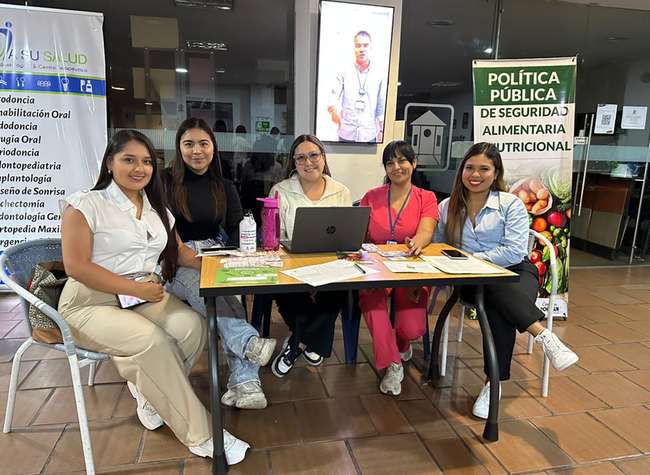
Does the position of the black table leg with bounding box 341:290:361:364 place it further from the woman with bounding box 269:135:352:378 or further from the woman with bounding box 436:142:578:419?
the woman with bounding box 436:142:578:419

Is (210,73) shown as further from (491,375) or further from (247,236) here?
(491,375)

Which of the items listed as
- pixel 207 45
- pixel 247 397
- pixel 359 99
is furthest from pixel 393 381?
pixel 207 45

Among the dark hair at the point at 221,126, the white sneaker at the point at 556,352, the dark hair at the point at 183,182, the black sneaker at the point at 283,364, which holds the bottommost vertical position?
the black sneaker at the point at 283,364

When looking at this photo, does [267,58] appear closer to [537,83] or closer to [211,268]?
[537,83]

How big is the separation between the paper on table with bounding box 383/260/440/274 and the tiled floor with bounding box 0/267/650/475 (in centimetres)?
70

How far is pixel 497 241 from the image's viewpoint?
6.86 feet

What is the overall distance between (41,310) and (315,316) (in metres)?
1.09

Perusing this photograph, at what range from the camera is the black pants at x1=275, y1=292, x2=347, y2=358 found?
6.74 feet

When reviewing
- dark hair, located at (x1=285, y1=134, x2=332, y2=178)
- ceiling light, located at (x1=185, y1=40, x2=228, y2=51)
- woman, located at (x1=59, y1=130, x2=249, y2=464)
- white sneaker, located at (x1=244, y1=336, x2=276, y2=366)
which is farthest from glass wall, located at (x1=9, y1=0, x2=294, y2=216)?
white sneaker, located at (x1=244, y1=336, x2=276, y2=366)

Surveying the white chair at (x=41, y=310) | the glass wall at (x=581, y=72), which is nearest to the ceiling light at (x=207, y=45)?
the glass wall at (x=581, y=72)

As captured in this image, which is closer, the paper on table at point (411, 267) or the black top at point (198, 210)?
the paper on table at point (411, 267)

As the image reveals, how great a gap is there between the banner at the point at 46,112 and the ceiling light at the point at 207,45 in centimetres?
70

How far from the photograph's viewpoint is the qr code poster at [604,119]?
4273 mm

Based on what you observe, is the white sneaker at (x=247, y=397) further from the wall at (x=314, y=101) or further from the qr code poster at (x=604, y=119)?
the qr code poster at (x=604, y=119)
